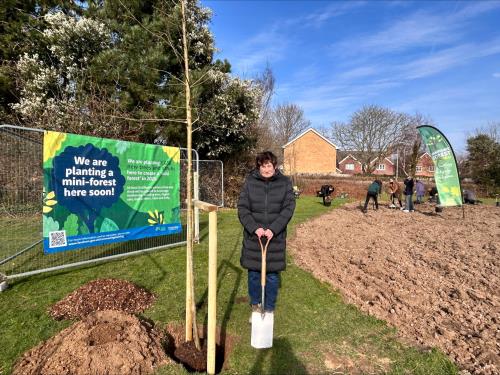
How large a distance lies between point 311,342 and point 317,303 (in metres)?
1.14

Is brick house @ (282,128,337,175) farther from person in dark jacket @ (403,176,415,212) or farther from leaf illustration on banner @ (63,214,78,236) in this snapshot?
leaf illustration on banner @ (63,214,78,236)

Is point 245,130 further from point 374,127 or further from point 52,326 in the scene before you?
point 374,127

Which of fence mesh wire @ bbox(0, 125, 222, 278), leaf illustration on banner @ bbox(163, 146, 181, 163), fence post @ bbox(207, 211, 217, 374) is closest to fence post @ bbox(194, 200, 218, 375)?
fence post @ bbox(207, 211, 217, 374)

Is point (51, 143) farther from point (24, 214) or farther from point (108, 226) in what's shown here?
point (24, 214)

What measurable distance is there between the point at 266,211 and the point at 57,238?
3.51m

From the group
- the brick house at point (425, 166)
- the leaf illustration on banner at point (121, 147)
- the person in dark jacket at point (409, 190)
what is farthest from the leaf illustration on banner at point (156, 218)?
the brick house at point (425, 166)

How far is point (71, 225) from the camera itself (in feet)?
17.1

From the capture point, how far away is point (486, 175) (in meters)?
31.1

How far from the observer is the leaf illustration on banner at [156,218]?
6.39 m

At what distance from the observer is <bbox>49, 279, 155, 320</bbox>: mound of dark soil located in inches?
164

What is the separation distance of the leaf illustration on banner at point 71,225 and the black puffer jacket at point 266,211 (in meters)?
3.11

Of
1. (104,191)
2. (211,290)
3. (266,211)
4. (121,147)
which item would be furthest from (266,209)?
(121,147)

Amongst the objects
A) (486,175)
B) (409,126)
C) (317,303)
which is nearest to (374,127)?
(409,126)

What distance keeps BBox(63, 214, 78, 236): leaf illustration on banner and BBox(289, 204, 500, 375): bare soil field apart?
14.0 feet
